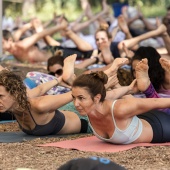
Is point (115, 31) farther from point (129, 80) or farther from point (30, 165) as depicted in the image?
point (30, 165)

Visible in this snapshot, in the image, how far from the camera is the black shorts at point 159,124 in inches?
230

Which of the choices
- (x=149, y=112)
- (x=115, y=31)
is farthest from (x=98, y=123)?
(x=115, y=31)

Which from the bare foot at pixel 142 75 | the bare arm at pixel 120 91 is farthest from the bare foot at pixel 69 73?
the bare foot at pixel 142 75

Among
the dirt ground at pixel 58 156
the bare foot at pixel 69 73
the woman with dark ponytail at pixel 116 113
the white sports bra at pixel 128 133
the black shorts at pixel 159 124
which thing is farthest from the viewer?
the bare foot at pixel 69 73

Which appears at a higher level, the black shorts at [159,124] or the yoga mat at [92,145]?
the black shorts at [159,124]

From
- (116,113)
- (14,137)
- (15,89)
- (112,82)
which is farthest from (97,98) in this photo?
(14,137)

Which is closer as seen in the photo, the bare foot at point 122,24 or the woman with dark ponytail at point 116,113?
the woman with dark ponytail at point 116,113

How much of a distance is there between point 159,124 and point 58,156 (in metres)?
0.98

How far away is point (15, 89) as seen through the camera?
19.8ft

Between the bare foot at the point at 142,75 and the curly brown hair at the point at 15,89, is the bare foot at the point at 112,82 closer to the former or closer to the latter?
the bare foot at the point at 142,75

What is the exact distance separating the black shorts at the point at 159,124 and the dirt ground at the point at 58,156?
21 centimetres

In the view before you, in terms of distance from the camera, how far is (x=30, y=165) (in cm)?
504

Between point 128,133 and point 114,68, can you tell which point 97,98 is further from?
point 114,68

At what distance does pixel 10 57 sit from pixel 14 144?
7176mm
